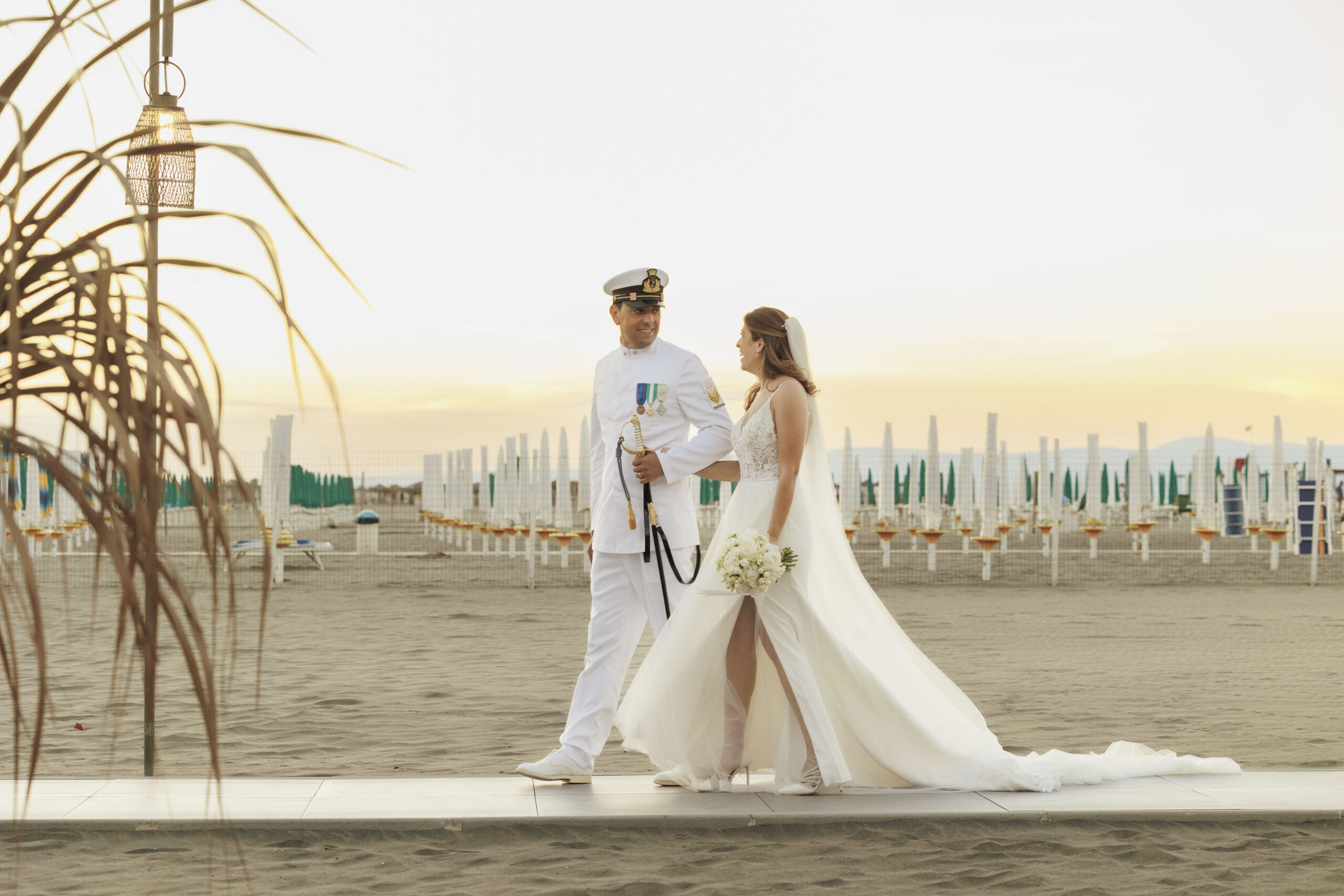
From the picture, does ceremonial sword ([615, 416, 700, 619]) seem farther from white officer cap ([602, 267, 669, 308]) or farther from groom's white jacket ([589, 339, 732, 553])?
white officer cap ([602, 267, 669, 308])

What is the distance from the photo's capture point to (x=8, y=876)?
3.63 meters

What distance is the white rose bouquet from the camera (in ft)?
14.5

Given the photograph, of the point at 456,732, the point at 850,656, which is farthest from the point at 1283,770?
the point at 456,732

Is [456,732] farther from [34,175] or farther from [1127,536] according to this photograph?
[1127,536]

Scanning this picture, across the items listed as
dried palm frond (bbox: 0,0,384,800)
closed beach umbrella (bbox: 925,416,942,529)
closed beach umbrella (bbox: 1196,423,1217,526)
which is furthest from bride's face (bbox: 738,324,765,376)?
closed beach umbrella (bbox: 1196,423,1217,526)

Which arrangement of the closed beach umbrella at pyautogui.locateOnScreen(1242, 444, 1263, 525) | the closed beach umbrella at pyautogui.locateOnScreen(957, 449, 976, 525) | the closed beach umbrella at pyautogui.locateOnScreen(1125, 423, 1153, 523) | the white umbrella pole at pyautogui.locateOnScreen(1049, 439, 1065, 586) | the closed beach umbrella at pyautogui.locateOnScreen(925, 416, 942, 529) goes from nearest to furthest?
the white umbrella pole at pyautogui.locateOnScreen(1049, 439, 1065, 586) → the closed beach umbrella at pyautogui.locateOnScreen(925, 416, 942, 529) → the closed beach umbrella at pyautogui.locateOnScreen(957, 449, 976, 525) → the closed beach umbrella at pyautogui.locateOnScreen(1125, 423, 1153, 523) → the closed beach umbrella at pyautogui.locateOnScreen(1242, 444, 1263, 525)

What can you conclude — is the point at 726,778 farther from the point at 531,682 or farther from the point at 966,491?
the point at 966,491

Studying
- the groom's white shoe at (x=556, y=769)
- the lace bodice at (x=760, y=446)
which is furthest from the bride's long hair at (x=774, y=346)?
the groom's white shoe at (x=556, y=769)

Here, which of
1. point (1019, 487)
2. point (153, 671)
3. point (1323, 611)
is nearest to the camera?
point (153, 671)

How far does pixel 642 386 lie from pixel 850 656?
1271 mm

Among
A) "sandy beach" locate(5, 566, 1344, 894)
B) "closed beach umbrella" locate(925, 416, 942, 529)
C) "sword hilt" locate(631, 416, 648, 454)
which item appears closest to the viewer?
"sandy beach" locate(5, 566, 1344, 894)

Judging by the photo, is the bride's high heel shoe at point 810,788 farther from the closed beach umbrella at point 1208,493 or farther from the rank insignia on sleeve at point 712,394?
the closed beach umbrella at point 1208,493

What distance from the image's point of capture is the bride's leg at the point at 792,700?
4562 mm

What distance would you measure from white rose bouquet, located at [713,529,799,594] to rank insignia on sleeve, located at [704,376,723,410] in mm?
620
